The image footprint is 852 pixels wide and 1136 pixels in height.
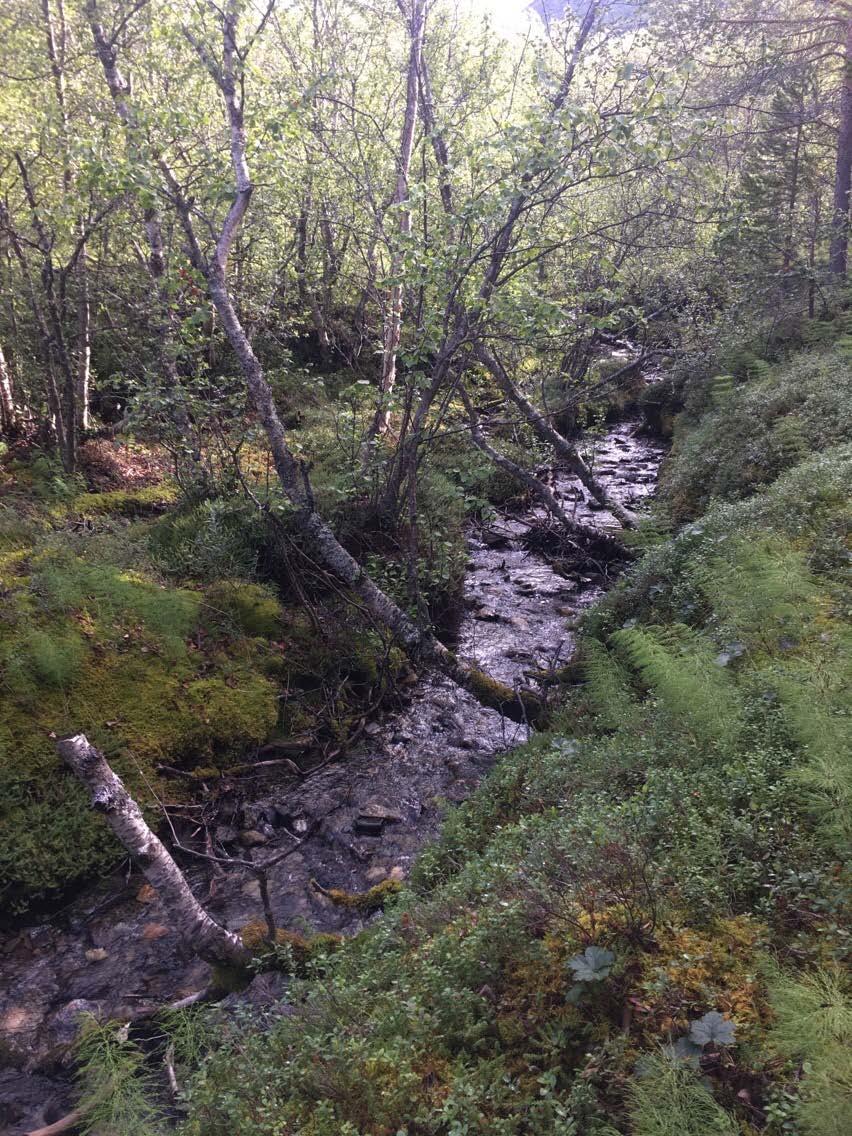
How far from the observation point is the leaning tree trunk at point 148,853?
3.91 meters

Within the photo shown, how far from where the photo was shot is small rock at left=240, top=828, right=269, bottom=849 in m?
6.24

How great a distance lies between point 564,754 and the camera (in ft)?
17.9

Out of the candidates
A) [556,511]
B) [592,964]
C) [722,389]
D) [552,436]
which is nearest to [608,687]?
[592,964]

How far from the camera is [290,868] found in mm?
6000

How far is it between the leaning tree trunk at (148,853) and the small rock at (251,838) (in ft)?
5.17

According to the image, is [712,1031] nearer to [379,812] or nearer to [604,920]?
[604,920]

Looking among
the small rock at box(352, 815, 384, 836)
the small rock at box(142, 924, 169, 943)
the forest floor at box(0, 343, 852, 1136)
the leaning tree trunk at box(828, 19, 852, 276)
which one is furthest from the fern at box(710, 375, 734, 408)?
the small rock at box(142, 924, 169, 943)

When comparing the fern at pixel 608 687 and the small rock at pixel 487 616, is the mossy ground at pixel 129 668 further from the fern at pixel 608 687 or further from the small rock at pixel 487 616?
the fern at pixel 608 687

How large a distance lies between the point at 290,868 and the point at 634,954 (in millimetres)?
3934

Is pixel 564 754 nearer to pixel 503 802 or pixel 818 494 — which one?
pixel 503 802

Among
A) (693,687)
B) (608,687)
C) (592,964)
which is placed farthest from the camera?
(608,687)

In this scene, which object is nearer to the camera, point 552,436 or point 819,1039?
point 819,1039

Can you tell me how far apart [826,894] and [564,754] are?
2.60m

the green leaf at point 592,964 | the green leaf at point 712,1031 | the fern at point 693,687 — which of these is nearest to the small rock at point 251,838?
the fern at point 693,687
